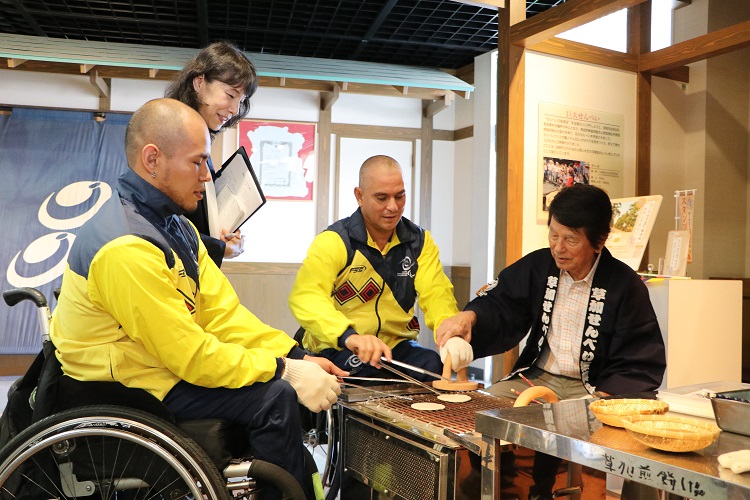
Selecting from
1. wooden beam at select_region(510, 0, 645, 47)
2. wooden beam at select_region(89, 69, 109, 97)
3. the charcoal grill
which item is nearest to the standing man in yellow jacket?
the charcoal grill

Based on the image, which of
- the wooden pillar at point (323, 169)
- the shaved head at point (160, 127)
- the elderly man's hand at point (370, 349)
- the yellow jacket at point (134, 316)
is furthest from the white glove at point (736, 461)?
the wooden pillar at point (323, 169)

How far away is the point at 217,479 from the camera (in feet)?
5.34

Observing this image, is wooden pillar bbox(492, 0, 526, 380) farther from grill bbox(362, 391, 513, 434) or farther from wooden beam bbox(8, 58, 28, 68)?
wooden beam bbox(8, 58, 28, 68)

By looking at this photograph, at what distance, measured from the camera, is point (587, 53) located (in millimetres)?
4094

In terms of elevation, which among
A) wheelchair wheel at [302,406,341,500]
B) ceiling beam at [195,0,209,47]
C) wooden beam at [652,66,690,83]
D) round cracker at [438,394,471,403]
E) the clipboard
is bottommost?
wheelchair wheel at [302,406,341,500]

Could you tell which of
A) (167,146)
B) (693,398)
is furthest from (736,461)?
(167,146)

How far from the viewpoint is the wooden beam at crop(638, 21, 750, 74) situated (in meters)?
3.81

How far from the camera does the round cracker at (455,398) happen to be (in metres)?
2.02

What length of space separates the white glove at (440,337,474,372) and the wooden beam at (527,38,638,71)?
220 centimetres

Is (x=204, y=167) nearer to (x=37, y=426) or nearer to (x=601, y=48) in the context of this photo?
(x=37, y=426)

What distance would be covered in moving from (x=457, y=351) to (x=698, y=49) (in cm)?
284

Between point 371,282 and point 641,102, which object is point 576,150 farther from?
point 371,282

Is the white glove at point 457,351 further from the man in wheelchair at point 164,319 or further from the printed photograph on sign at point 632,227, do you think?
the printed photograph on sign at point 632,227

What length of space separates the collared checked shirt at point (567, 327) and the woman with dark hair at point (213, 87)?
1.26m
